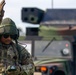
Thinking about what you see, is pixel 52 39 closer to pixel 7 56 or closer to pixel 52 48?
pixel 52 48

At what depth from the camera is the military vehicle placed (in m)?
9.40

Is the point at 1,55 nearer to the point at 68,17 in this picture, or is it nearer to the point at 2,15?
the point at 2,15

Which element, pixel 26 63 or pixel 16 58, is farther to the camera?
pixel 26 63

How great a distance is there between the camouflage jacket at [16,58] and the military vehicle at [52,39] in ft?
13.2

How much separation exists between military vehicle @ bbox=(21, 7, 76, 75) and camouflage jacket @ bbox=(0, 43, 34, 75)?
13.2ft

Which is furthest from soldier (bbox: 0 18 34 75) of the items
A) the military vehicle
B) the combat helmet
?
the military vehicle

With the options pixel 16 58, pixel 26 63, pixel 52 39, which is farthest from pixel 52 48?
pixel 16 58

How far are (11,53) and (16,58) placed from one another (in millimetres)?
82

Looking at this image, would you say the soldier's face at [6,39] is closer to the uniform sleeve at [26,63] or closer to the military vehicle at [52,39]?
the uniform sleeve at [26,63]

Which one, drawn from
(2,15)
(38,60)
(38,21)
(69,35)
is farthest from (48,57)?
(2,15)

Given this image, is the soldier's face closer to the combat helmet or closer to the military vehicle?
the combat helmet

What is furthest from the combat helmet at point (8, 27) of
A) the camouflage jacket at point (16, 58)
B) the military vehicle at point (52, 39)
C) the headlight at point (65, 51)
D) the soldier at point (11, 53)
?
the headlight at point (65, 51)

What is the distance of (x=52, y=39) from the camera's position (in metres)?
10.1

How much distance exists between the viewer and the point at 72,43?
10.0m
